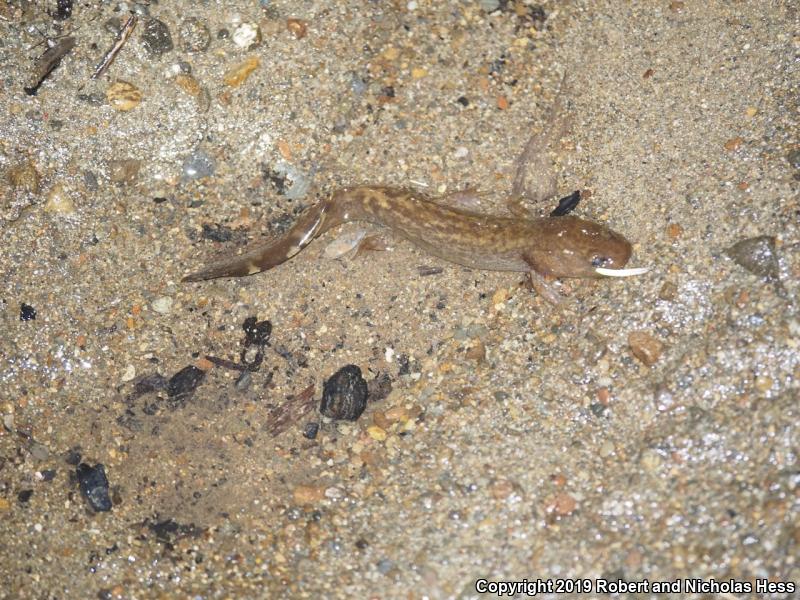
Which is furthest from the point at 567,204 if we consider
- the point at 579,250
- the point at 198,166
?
the point at 198,166

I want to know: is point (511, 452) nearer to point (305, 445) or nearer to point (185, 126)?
point (305, 445)

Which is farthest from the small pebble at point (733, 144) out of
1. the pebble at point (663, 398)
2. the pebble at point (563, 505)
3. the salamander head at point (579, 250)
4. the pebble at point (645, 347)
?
the pebble at point (563, 505)

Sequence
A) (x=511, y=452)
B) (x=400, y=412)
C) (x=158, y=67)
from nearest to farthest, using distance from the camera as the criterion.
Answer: (x=511, y=452), (x=400, y=412), (x=158, y=67)

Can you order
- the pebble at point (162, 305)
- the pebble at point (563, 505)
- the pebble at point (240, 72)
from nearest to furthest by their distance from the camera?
the pebble at point (563, 505) < the pebble at point (162, 305) < the pebble at point (240, 72)

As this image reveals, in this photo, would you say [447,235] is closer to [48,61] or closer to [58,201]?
[58,201]

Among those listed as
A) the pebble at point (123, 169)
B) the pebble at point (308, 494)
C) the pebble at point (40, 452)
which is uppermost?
the pebble at point (123, 169)

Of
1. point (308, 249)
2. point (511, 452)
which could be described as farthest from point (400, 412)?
point (308, 249)

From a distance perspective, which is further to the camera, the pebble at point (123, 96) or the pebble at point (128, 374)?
the pebble at point (123, 96)

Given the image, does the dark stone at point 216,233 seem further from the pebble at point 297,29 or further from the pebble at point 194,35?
the pebble at point 297,29
